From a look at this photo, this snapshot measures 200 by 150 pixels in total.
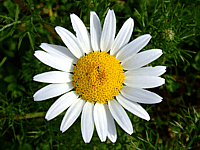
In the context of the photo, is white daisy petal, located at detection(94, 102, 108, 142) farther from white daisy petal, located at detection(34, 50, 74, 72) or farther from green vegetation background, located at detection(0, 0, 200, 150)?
green vegetation background, located at detection(0, 0, 200, 150)

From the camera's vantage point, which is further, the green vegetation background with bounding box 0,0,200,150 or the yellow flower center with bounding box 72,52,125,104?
the green vegetation background with bounding box 0,0,200,150

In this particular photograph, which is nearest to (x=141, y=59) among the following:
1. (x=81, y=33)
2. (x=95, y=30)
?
(x=95, y=30)

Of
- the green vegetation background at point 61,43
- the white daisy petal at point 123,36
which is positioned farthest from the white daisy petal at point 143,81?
the green vegetation background at point 61,43

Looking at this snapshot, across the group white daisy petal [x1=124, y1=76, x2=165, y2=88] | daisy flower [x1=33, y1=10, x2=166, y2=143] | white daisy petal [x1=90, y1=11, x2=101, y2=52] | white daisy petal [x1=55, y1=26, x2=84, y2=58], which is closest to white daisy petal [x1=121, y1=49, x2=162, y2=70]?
daisy flower [x1=33, y1=10, x2=166, y2=143]

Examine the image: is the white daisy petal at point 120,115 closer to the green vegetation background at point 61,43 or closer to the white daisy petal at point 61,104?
the white daisy petal at point 61,104

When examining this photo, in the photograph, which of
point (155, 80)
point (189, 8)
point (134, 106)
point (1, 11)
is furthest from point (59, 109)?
point (189, 8)
